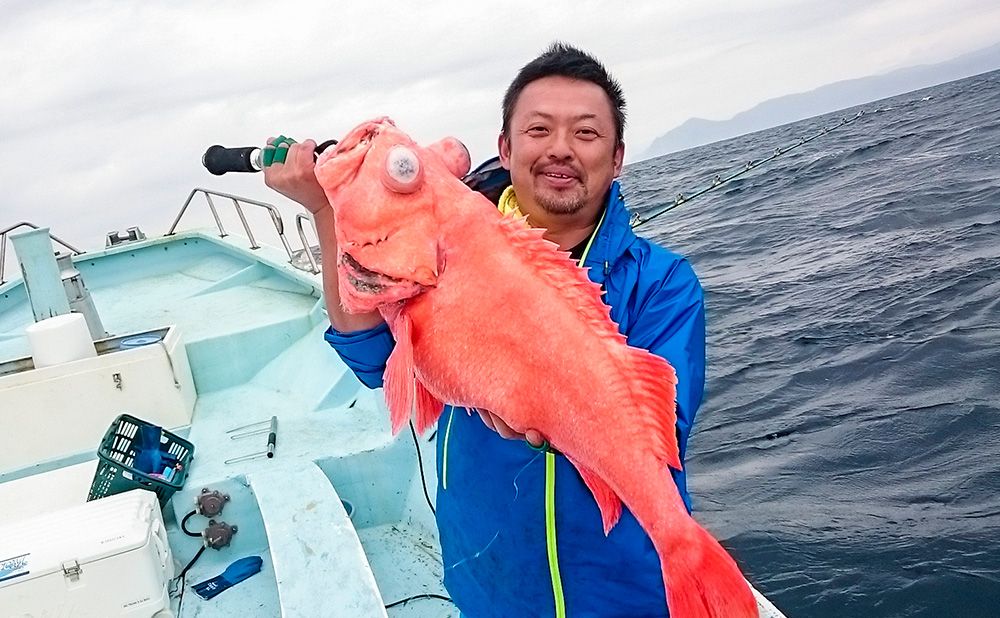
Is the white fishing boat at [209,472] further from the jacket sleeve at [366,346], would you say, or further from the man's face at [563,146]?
the man's face at [563,146]

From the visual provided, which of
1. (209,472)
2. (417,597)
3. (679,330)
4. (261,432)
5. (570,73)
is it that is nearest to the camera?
(679,330)

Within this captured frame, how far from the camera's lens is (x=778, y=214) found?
17.5 m

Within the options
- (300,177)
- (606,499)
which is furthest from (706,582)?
(300,177)

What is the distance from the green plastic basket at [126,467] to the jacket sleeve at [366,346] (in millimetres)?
2477

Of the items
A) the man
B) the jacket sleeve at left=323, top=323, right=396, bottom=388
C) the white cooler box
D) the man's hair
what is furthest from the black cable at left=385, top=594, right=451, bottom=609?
the man's hair

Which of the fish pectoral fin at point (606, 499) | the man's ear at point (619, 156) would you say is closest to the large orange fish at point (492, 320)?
the fish pectoral fin at point (606, 499)

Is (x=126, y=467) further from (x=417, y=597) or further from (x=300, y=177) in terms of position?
(x=300, y=177)

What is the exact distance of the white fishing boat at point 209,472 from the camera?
3.35m

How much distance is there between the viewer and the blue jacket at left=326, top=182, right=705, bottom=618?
2.23 metres

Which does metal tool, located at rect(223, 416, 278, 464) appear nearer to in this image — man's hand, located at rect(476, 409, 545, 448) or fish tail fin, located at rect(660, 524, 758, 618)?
man's hand, located at rect(476, 409, 545, 448)

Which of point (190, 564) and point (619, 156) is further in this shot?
point (190, 564)

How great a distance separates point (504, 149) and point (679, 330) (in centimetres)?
96

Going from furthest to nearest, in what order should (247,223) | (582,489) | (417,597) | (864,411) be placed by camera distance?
(247,223) → (864,411) → (417,597) → (582,489)

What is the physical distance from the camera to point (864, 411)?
21.6ft
